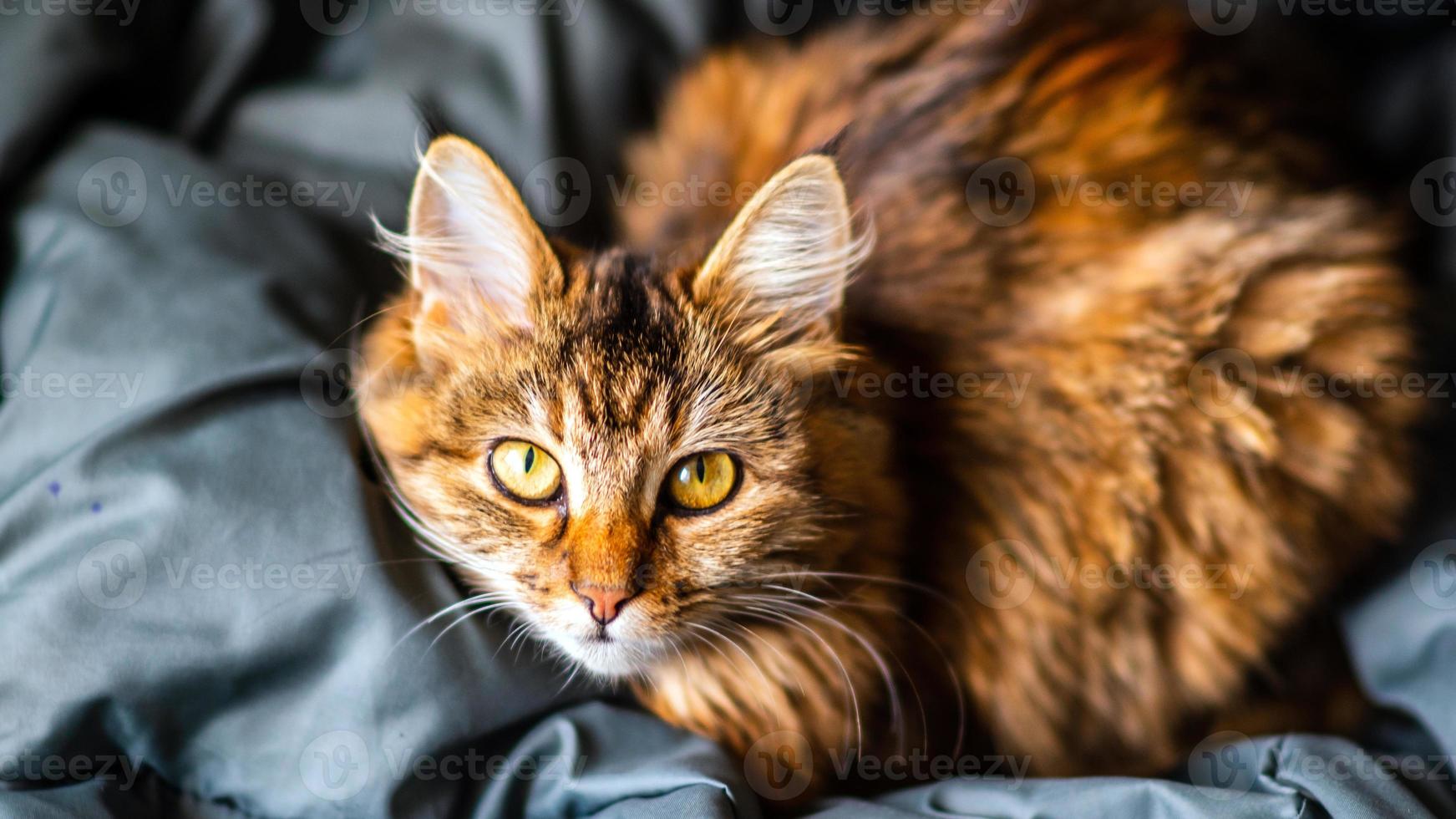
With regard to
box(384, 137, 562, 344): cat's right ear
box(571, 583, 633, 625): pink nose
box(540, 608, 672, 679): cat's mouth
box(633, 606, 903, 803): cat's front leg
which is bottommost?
box(633, 606, 903, 803): cat's front leg

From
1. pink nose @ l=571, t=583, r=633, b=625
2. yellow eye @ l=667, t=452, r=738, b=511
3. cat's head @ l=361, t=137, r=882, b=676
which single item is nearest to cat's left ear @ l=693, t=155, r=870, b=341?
cat's head @ l=361, t=137, r=882, b=676

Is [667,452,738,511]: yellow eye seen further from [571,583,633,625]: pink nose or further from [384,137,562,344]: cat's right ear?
[384,137,562,344]: cat's right ear

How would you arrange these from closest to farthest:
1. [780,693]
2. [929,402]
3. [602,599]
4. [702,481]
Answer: [602,599] → [702,481] → [780,693] → [929,402]

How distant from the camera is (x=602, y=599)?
100 cm

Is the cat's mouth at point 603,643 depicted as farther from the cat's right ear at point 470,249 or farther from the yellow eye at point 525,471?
the cat's right ear at point 470,249

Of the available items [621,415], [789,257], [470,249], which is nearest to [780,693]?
[621,415]

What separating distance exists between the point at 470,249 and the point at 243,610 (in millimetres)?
474

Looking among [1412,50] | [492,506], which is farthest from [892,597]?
[1412,50]

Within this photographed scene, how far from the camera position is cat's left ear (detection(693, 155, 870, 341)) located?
1.06 m

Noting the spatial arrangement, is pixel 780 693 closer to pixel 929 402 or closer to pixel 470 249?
pixel 929 402

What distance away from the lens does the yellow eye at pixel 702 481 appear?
110 centimetres

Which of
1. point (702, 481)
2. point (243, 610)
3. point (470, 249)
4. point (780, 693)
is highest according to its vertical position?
point (470, 249)

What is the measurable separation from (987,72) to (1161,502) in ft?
2.11

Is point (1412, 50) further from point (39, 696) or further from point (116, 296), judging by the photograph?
point (39, 696)
